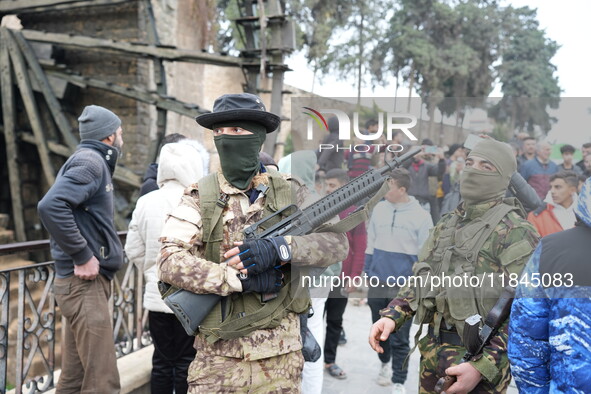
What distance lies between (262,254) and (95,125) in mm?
1381

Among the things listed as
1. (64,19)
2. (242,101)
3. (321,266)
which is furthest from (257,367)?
(64,19)

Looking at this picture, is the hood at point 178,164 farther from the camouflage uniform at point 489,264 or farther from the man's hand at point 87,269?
the camouflage uniform at point 489,264

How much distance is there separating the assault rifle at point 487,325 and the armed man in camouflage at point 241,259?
0.45m

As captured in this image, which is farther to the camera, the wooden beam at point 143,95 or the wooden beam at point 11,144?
the wooden beam at point 11,144

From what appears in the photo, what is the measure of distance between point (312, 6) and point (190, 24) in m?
13.4

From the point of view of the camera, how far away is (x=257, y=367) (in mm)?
1698

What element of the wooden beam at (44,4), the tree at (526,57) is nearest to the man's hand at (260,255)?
the wooden beam at (44,4)

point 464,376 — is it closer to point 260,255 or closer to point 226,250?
point 260,255

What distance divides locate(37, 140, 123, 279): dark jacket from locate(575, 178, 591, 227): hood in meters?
1.99

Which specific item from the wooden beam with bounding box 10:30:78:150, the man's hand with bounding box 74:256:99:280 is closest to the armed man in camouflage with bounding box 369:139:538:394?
the man's hand with bounding box 74:256:99:280

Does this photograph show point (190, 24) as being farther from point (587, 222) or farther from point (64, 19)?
point (587, 222)

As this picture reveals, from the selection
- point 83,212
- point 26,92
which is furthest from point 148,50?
point 83,212

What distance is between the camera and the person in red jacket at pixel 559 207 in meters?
1.31

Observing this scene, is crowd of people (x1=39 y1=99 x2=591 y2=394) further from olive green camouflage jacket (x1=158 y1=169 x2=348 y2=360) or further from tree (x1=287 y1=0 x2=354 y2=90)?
tree (x1=287 y1=0 x2=354 y2=90)
